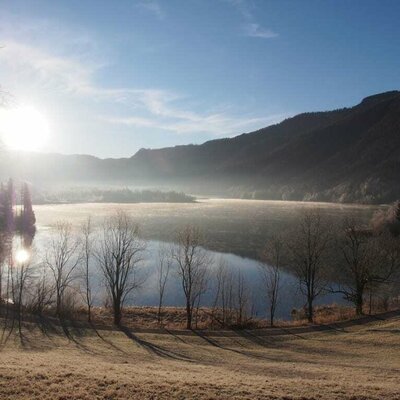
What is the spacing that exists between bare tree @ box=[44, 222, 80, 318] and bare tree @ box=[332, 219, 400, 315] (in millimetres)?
29714

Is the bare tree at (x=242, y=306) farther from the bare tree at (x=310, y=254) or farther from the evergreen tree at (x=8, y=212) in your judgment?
the evergreen tree at (x=8, y=212)

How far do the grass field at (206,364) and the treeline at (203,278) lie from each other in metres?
5.13

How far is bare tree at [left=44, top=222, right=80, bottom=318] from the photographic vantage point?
4569 centimetres

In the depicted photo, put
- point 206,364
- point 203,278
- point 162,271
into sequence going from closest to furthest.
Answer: point 206,364
point 203,278
point 162,271

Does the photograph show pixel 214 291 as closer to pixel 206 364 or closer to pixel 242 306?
pixel 242 306

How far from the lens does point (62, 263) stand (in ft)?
160

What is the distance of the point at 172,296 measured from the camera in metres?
54.0

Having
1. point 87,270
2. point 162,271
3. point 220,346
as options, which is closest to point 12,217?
point 162,271

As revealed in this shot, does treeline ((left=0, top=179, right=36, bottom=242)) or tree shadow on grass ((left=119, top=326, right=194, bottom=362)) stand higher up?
treeline ((left=0, top=179, right=36, bottom=242))

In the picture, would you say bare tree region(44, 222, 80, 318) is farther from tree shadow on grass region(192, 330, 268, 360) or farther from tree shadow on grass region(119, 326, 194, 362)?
tree shadow on grass region(192, 330, 268, 360)

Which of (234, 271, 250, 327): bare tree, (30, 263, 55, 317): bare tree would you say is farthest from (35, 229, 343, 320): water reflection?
(30, 263, 55, 317): bare tree

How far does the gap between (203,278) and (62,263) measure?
17594 millimetres

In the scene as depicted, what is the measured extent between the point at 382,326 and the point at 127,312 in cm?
2435

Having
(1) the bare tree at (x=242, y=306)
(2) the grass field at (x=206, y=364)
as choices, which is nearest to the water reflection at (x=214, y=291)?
(1) the bare tree at (x=242, y=306)
